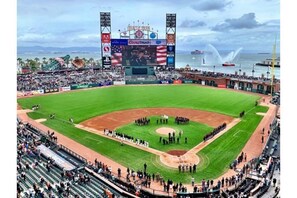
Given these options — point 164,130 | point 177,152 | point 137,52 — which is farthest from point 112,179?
point 137,52

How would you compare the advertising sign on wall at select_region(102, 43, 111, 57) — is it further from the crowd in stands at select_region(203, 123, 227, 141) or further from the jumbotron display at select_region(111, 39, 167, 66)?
the crowd in stands at select_region(203, 123, 227, 141)

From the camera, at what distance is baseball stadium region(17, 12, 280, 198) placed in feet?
60.4

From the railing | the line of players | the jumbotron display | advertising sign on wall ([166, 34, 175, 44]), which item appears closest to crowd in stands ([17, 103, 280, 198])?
the railing

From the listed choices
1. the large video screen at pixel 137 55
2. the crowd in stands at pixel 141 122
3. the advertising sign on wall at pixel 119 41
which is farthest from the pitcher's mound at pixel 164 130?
the advertising sign on wall at pixel 119 41

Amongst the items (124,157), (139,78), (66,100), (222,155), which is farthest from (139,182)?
(139,78)

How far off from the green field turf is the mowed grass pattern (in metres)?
7.90

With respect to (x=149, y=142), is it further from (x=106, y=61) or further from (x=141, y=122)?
(x=106, y=61)

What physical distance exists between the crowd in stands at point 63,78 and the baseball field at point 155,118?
895cm

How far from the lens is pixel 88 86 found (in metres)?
62.9

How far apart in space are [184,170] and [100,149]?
8399mm

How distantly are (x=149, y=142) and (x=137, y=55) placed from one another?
46.7 meters

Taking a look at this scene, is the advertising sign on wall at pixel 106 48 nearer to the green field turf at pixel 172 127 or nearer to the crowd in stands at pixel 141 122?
the green field turf at pixel 172 127

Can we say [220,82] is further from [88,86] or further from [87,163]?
[87,163]

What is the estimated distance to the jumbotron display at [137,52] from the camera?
69750 millimetres
